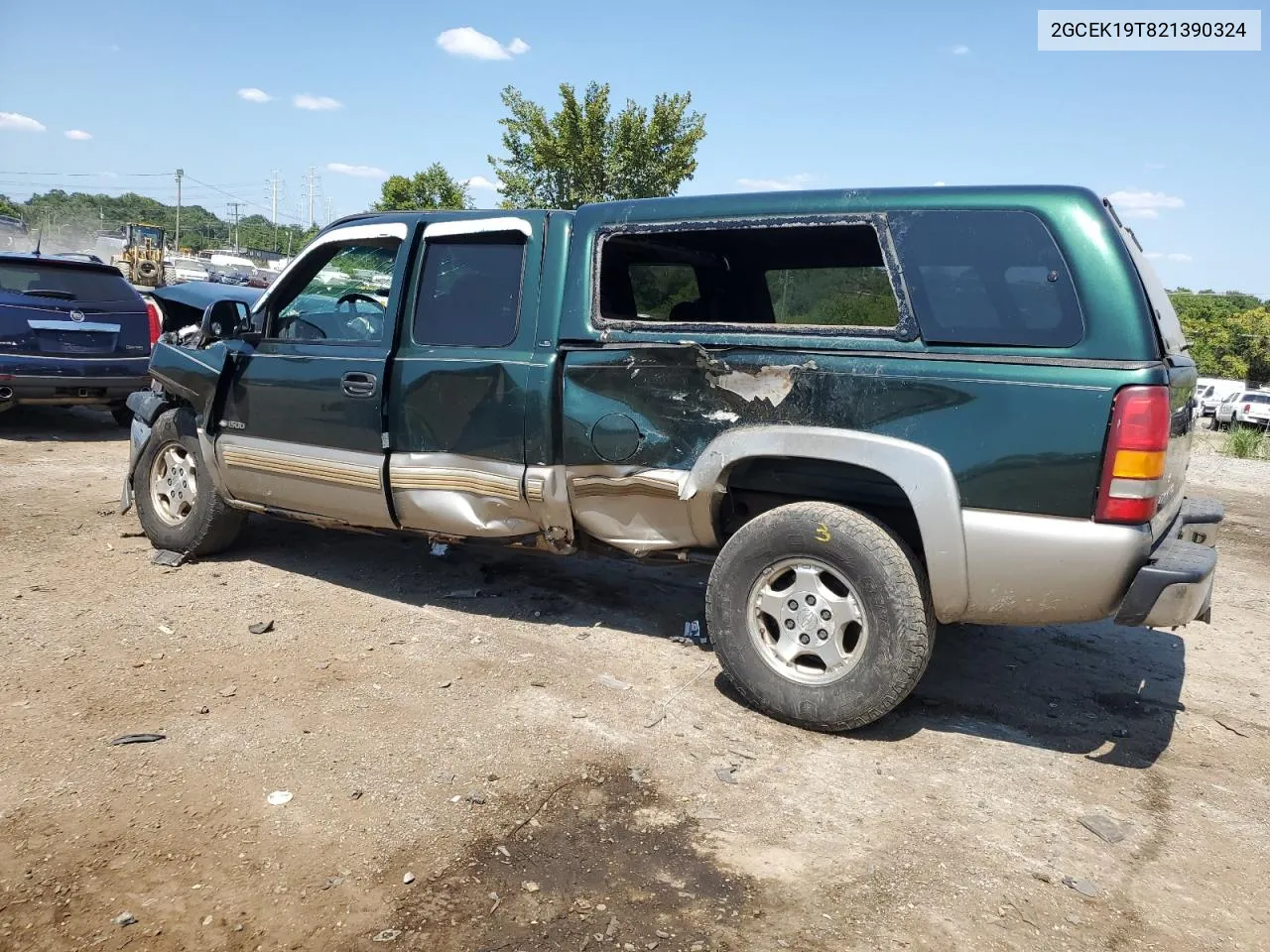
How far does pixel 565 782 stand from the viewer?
3.25m

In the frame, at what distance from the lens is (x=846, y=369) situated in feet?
11.6

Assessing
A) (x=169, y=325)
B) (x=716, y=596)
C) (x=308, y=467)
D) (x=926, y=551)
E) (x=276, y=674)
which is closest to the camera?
(x=926, y=551)

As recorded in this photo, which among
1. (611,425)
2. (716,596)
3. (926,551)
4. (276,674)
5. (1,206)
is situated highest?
(1,206)

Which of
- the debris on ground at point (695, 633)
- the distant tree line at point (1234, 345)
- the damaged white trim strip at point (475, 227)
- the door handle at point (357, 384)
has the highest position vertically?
the distant tree line at point (1234, 345)

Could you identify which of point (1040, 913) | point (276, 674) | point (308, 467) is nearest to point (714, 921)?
point (1040, 913)

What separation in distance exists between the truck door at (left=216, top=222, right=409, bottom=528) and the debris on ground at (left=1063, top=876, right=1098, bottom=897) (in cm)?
331

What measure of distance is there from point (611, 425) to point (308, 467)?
1815 millimetres

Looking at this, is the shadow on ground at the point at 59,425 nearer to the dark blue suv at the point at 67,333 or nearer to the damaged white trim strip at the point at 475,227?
the dark blue suv at the point at 67,333

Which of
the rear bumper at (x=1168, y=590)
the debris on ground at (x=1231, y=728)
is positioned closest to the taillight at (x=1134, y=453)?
the rear bumper at (x=1168, y=590)

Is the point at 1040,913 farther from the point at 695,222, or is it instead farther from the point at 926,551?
the point at 695,222

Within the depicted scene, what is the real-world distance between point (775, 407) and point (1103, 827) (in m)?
1.84

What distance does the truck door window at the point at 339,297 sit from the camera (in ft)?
15.9

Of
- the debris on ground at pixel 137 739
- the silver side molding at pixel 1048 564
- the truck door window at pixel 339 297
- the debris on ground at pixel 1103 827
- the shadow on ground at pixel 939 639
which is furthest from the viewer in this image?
the truck door window at pixel 339 297

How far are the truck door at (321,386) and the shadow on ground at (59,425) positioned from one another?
5.43 metres
